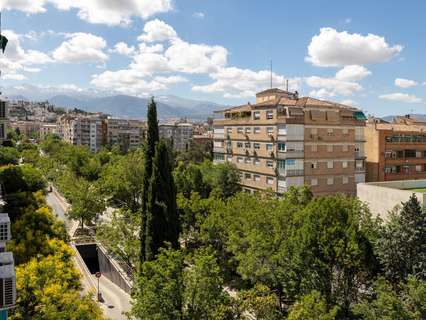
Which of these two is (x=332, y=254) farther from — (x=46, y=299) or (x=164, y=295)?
(x=46, y=299)

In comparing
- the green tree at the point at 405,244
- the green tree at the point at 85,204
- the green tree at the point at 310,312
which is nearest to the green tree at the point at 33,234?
the green tree at the point at 85,204

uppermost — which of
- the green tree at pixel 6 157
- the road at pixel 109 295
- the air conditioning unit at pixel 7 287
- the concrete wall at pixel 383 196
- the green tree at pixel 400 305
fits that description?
the green tree at pixel 6 157

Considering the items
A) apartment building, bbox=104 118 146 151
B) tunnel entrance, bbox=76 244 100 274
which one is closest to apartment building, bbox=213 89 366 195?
tunnel entrance, bbox=76 244 100 274

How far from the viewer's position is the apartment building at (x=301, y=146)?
41125 mm

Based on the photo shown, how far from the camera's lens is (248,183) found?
47.0 meters

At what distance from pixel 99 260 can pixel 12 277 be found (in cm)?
2542

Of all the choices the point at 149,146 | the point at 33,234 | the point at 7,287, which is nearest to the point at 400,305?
the point at 7,287

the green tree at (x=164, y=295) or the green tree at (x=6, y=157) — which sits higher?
the green tree at (x=6, y=157)

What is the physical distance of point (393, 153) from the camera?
4734 centimetres

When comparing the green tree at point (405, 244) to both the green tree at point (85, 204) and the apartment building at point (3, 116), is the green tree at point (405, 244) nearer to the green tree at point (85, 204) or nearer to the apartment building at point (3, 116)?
the apartment building at point (3, 116)

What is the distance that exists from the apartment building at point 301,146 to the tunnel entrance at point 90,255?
61.3 feet

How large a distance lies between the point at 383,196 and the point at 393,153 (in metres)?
26.9

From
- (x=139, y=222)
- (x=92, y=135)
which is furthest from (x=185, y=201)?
(x=92, y=135)

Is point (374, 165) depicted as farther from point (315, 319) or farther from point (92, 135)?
point (92, 135)
